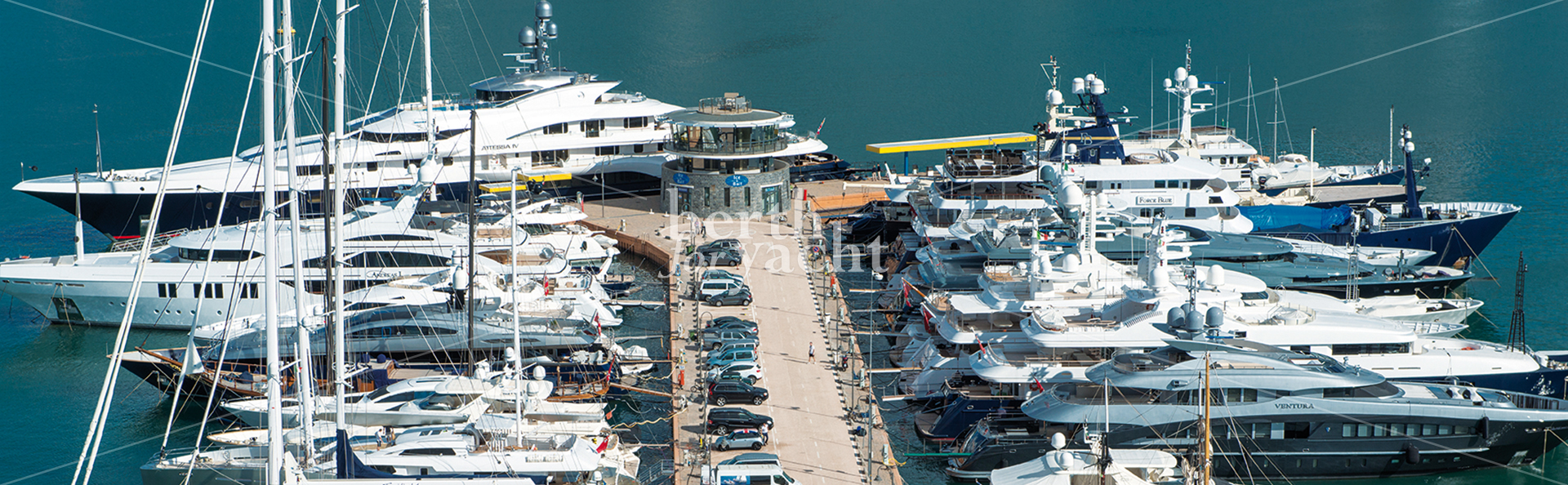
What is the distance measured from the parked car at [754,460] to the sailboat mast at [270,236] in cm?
1093

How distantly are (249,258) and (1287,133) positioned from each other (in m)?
57.9

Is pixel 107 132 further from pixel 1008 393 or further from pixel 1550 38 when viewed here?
pixel 1550 38

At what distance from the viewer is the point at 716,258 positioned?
54.7 metres

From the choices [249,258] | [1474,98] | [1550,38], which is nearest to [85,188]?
[249,258]

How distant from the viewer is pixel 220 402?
1624 inches

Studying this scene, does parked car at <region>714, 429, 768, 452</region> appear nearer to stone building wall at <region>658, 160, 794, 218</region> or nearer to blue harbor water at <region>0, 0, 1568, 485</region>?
blue harbor water at <region>0, 0, 1568, 485</region>

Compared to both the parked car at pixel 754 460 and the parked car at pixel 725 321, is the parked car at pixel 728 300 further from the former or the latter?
the parked car at pixel 754 460

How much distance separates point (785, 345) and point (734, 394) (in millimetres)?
5691

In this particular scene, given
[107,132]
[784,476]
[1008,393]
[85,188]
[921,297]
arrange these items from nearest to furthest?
1. [784,476]
2. [1008,393]
3. [921,297]
4. [85,188]
5. [107,132]

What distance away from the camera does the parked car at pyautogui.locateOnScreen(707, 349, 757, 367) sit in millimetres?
42156

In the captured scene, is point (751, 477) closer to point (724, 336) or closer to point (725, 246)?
point (724, 336)

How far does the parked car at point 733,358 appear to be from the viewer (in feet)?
138

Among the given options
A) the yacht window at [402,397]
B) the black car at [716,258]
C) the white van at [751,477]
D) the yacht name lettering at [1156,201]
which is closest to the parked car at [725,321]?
the black car at [716,258]

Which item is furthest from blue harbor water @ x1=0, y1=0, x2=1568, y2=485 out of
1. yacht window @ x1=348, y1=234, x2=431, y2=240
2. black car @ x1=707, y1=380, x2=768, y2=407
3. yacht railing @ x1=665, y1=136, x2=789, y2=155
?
yacht railing @ x1=665, y1=136, x2=789, y2=155
